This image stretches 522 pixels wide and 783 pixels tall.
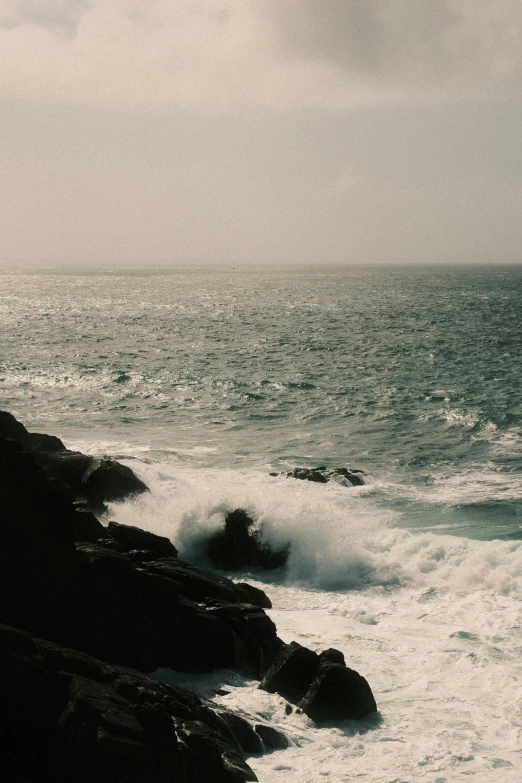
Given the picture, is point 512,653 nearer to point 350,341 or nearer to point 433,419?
point 433,419

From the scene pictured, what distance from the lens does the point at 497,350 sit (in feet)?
219

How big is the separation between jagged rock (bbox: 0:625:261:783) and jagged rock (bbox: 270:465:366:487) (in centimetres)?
1829

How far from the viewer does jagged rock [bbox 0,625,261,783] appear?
35.3 ft

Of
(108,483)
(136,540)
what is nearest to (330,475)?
(108,483)

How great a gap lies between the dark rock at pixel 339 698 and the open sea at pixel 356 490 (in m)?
0.28

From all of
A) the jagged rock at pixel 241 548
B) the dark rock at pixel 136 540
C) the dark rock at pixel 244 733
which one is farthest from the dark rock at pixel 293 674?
the jagged rock at pixel 241 548

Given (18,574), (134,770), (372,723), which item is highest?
(18,574)

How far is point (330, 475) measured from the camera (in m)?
30.9

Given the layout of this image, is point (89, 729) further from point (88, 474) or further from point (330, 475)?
point (330, 475)

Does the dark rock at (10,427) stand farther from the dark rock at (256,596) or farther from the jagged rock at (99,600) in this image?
the dark rock at (256,596)

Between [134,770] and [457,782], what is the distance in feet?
18.1

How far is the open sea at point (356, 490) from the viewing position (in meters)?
14.6

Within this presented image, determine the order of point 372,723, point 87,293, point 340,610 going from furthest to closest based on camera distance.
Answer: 1. point 87,293
2. point 340,610
3. point 372,723

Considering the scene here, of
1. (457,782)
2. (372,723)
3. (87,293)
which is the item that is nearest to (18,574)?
(372,723)
